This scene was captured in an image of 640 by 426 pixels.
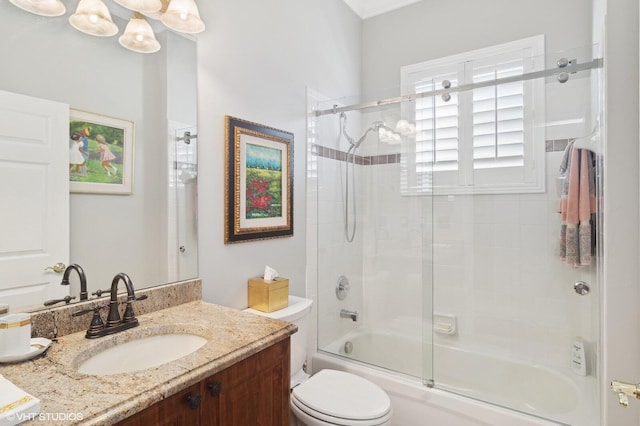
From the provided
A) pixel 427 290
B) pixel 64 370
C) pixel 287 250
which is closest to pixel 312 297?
pixel 287 250

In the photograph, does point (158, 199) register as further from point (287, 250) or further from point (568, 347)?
point (568, 347)

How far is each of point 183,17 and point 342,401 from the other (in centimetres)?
184

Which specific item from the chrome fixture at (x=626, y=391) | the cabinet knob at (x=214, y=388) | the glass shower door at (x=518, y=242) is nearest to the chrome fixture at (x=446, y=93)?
the glass shower door at (x=518, y=242)

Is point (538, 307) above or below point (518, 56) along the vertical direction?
below

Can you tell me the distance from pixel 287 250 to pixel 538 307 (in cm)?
167

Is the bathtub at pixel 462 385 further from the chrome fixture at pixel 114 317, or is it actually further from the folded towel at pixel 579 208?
the chrome fixture at pixel 114 317

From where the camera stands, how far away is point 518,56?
7.93ft

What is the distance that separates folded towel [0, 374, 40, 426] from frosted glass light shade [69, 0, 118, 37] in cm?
117

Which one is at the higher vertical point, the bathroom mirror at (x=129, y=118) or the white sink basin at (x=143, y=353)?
the bathroom mirror at (x=129, y=118)

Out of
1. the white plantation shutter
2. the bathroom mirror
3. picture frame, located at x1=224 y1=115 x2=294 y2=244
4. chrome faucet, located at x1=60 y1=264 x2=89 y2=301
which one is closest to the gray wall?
the white plantation shutter

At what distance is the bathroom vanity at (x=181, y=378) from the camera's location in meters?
0.75

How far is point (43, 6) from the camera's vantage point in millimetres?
1141

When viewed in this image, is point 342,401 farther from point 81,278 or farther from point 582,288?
point 582,288

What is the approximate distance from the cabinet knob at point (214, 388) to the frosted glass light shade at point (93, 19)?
129 centimetres
